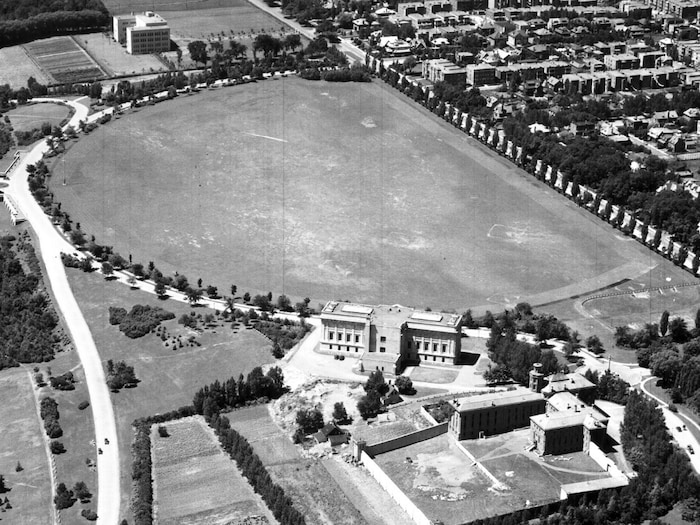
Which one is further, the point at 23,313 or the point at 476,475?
the point at 23,313

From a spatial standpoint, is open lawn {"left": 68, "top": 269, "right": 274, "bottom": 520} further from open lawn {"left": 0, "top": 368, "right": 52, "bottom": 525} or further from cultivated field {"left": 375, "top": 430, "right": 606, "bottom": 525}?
cultivated field {"left": 375, "top": 430, "right": 606, "bottom": 525}

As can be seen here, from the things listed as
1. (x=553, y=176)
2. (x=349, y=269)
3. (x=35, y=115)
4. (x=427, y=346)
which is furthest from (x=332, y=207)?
(x=35, y=115)

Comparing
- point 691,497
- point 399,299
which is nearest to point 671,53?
point 399,299

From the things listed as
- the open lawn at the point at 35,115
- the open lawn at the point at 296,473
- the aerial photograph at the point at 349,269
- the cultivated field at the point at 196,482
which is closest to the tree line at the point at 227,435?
the aerial photograph at the point at 349,269

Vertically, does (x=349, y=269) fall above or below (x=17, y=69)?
below

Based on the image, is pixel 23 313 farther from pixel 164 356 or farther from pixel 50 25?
pixel 50 25

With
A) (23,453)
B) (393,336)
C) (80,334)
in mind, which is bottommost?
(23,453)

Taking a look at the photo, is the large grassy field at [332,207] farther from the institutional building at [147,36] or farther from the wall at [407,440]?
the institutional building at [147,36]
